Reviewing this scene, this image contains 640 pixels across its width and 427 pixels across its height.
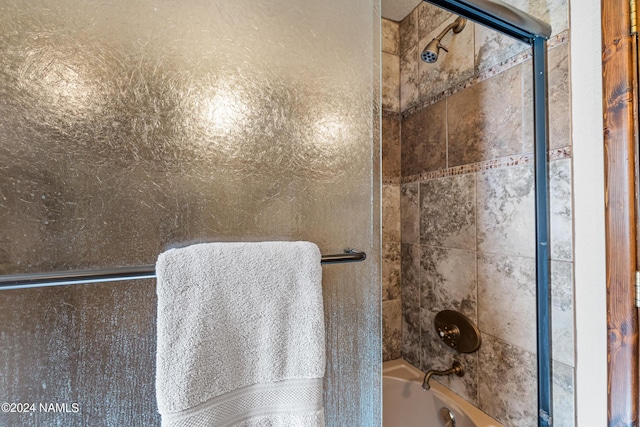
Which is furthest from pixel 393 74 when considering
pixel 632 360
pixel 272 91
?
pixel 632 360

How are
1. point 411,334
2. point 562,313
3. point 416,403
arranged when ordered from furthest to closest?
point 411,334 < point 416,403 < point 562,313

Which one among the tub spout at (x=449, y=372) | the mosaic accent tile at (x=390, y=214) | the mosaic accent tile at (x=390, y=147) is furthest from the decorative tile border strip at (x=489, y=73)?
the tub spout at (x=449, y=372)

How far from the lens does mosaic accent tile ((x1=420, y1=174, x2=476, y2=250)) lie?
3.75ft

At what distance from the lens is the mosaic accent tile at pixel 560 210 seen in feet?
2.61

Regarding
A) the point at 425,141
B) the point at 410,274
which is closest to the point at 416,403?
the point at 410,274

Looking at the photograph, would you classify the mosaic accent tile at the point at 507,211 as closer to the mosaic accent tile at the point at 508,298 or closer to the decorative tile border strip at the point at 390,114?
the mosaic accent tile at the point at 508,298

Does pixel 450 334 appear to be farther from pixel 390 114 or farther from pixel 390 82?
pixel 390 82

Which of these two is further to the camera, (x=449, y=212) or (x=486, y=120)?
(x=449, y=212)

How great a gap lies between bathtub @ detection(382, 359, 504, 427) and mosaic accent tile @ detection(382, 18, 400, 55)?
184 cm

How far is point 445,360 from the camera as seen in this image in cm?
126

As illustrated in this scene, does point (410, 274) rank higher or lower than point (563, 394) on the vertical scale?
higher

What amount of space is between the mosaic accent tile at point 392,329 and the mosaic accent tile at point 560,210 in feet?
2.81

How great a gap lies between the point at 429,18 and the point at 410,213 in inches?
40.8

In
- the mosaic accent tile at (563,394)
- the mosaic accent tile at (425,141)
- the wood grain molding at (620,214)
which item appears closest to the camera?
the wood grain molding at (620,214)
